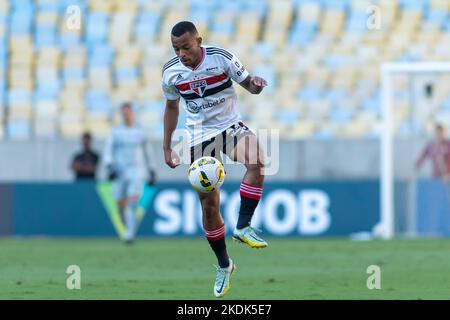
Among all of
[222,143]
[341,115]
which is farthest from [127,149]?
[222,143]

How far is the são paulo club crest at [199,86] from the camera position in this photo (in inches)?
431

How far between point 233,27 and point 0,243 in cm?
816

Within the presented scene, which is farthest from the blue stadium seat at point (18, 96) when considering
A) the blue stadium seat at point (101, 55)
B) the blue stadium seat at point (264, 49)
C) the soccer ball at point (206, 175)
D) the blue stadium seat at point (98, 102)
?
the soccer ball at point (206, 175)

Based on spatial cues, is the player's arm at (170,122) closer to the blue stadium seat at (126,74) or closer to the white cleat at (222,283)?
the white cleat at (222,283)

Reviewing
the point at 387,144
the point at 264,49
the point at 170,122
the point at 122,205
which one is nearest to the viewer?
the point at 170,122

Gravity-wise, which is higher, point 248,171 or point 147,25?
point 147,25

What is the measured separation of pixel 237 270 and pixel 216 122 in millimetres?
3332

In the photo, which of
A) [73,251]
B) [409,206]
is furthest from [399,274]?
[409,206]

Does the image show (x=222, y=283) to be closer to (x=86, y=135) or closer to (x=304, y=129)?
(x=86, y=135)

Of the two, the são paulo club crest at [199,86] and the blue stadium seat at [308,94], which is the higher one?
the blue stadium seat at [308,94]

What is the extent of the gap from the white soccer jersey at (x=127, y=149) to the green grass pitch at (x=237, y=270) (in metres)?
1.20

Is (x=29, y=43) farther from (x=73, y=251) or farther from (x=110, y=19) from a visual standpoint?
(x=73, y=251)

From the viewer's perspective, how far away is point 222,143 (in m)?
11.2

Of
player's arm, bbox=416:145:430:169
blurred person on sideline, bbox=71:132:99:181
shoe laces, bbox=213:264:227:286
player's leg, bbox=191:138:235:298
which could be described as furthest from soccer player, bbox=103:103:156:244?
shoe laces, bbox=213:264:227:286
